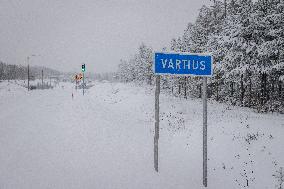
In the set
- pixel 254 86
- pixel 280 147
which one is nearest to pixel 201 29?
pixel 254 86

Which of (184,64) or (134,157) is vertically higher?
(184,64)

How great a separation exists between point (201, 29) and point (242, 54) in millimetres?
13931

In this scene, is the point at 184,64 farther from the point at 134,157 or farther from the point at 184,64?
the point at 134,157

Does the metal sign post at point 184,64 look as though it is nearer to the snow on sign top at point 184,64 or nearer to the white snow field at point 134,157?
the snow on sign top at point 184,64

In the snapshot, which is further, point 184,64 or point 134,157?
point 134,157

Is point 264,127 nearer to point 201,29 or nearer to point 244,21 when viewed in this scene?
point 244,21

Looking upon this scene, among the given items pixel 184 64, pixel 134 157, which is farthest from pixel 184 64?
pixel 134 157

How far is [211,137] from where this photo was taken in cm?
1090

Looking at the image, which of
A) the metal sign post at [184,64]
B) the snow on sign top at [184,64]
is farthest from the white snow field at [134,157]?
the snow on sign top at [184,64]

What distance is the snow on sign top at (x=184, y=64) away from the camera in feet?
24.0

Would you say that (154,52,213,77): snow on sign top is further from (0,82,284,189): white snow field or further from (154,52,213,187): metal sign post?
(0,82,284,189): white snow field

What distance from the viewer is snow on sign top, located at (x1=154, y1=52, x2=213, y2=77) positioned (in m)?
Answer: 7.33

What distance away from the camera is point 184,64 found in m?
7.39

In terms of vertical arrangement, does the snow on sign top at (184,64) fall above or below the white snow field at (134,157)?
above
